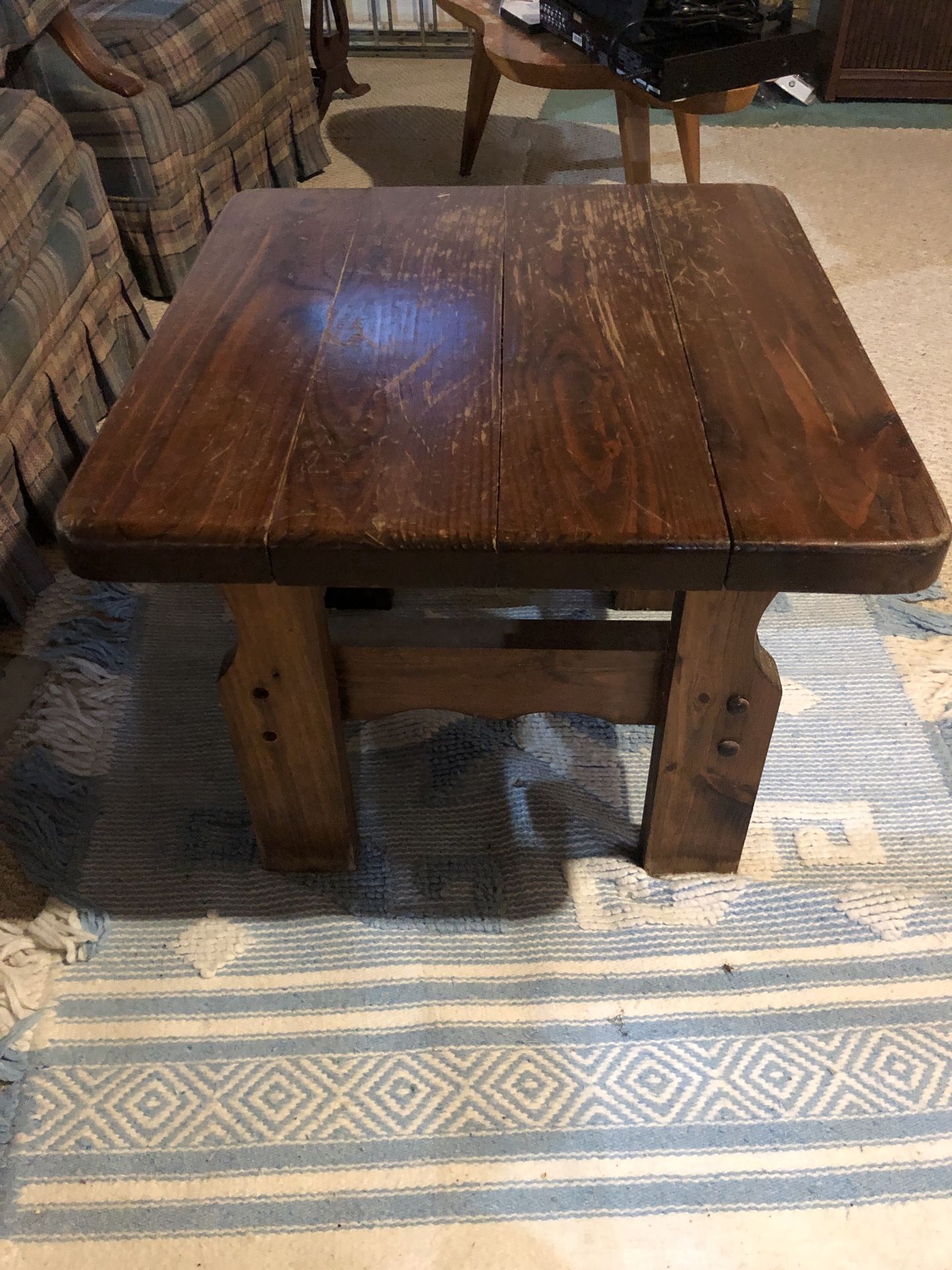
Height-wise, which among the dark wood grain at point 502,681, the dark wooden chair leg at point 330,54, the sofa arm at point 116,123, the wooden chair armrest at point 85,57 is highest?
the wooden chair armrest at point 85,57

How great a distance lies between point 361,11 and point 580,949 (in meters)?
3.25

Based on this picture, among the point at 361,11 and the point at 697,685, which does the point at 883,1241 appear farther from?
the point at 361,11

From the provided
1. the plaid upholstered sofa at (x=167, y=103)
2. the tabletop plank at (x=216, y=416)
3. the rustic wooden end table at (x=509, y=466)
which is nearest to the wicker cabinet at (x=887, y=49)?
the plaid upholstered sofa at (x=167, y=103)

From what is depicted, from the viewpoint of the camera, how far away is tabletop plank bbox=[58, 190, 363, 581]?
65 cm

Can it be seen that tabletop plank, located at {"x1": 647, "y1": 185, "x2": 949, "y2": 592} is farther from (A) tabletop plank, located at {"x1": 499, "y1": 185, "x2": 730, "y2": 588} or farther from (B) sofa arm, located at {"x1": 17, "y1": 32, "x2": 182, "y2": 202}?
(B) sofa arm, located at {"x1": 17, "y1": 32, "x2": 182, "y2": 202}

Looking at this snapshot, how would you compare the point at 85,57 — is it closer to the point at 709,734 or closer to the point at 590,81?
the point at 590,81

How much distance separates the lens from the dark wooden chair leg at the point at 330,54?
8.13 feet

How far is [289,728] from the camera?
84 centimetres

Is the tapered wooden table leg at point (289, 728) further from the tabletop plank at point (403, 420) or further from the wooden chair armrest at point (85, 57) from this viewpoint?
the wooden chair armrest at point (85, 57)

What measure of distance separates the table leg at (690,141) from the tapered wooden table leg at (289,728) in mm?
1593

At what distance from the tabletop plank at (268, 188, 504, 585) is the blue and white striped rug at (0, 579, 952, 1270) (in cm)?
42

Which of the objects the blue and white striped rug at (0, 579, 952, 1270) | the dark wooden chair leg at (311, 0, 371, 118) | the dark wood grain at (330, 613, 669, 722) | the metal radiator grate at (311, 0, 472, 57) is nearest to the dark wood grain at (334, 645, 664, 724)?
the dark wood grain at (330, 613, 669, 722)

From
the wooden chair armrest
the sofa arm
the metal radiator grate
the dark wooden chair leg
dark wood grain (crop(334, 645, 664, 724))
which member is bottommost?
the metal radiator grate

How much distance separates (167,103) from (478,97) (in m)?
0.77
